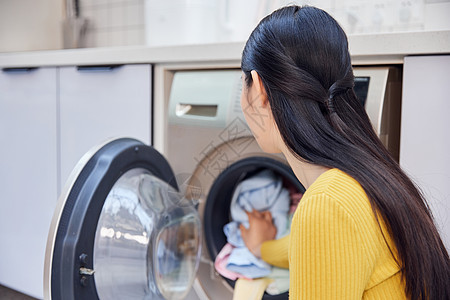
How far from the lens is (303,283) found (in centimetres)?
59

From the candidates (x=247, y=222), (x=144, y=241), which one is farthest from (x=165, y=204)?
(x=247, y=222)

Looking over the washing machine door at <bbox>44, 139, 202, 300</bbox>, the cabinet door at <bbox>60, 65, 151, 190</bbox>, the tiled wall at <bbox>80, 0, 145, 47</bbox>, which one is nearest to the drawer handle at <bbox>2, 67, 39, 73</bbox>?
the cabinet door at <bbox>60, 65, 151, 190</bbox>

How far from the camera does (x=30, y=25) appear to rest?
2.05 metres

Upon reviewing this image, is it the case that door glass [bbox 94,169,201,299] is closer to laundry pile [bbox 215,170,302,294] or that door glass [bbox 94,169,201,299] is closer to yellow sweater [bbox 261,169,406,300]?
laundry pile [bbox 215,170,302,294]

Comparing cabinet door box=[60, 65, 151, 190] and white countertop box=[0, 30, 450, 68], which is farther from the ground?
white countertop box=[0, 30, 450, 68]

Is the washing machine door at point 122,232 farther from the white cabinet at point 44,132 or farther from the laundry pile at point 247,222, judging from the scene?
the white cabinet at point 44,132

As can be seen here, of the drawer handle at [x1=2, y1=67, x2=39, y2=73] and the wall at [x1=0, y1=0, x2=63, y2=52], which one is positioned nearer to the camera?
the drawer handle at [x1=2, y1=67, x2=39, y2=73]

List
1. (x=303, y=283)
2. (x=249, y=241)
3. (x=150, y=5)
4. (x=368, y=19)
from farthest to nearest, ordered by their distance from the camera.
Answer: (x=150, y=5) < (x=368, y=19) < (x=249, y=241) < (x=303, y=283)

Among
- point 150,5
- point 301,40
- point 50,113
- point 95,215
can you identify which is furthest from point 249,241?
point 150,5

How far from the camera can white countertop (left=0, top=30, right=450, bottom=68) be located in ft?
3.11

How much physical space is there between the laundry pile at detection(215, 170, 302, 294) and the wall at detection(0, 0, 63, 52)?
1289 mm

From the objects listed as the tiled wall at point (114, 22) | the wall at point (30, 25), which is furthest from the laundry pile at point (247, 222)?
the wall at point (30, 25)

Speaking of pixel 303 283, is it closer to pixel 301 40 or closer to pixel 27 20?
pixel 301 40

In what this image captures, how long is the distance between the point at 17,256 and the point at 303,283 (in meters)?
1.47
